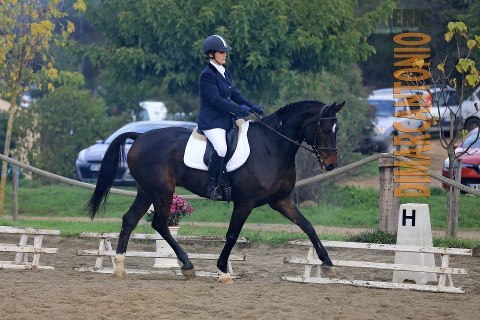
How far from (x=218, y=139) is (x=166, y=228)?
136 centimetres

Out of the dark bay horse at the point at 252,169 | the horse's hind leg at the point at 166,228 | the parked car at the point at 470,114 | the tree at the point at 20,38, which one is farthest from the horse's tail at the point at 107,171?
the parked car at the point at 470,114

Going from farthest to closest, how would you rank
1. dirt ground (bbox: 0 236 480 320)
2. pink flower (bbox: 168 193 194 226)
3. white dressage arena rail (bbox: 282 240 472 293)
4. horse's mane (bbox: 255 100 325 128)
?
pink flower (bbox: 168 193 194 226) < horse's mane (bbox: 255 100 325 128) < white dressage arena rail (bbox: 282 240 472 293) < dirt ground (bbox: 0 236 480 320)

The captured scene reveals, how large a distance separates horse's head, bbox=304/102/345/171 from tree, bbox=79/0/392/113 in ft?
36.0

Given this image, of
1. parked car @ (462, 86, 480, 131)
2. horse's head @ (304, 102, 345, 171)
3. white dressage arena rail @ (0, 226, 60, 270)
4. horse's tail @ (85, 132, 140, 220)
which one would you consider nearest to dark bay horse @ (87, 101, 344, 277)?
horse's head @ (304, 102, 345, 171)

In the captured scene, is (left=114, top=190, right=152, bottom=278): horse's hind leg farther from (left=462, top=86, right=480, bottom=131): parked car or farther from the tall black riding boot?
(left=462, top=86, right=480, bottom=131): parked car

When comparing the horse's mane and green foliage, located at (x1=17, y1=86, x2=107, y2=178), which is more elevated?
green foliage, located at (x1=17, y1=86, x2=107, y2=178)

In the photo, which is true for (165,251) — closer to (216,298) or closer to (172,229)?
(172,229)

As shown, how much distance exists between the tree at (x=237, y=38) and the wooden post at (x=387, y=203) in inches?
341

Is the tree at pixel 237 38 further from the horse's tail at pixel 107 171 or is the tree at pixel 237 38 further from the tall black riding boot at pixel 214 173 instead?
the tall black riding boot at pixel 214 173

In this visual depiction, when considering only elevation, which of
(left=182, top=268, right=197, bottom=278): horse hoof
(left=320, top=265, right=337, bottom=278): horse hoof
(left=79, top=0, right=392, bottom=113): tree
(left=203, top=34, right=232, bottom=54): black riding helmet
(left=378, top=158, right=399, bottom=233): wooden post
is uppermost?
(left=79, top=0, right=392, bottom=113): tree

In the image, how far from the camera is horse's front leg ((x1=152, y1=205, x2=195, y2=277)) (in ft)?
40.6

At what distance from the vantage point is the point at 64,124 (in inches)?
1104

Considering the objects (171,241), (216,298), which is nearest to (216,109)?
(171,241)

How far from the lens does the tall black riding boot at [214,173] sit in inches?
472
